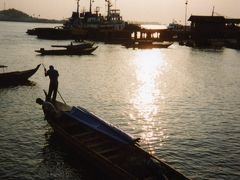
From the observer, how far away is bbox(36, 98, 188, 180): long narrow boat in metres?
13.7

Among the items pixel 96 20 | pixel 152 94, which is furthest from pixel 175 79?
pixel 96 20

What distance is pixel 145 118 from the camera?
25.4 meters

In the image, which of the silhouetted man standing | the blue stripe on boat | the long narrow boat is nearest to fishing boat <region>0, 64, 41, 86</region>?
the silhouetted man standing

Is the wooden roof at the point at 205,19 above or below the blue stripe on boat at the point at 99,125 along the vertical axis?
above

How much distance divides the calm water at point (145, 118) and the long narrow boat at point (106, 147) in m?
1.25

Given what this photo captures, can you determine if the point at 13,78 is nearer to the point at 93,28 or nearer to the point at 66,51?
the point at 66,51

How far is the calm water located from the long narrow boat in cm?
125

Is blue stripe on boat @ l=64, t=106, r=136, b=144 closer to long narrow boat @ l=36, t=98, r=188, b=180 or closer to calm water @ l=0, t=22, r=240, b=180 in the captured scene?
long narrow boat @ l=36, t=98, r=188, b=180

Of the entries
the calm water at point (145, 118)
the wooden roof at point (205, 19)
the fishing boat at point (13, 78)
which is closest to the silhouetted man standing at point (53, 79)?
the calm water at point (145, 118)

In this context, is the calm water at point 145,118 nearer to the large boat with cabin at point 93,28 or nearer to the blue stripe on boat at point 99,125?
the blue stripe on boat at point 99,125

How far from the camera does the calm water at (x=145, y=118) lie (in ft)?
57.0

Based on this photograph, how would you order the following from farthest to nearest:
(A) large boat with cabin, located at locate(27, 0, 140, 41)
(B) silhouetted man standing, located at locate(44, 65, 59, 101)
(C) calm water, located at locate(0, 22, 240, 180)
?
(A) large boat with cabin, located at locate(27, 0, 140, 41), (B) silhouetted man standing, located at locate(44, 65, 59, 101), (C) calm water, located at locate(0, 22, 240, 180)

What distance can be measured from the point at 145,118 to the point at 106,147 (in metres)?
9.33

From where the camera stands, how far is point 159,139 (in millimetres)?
21109
